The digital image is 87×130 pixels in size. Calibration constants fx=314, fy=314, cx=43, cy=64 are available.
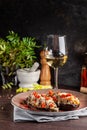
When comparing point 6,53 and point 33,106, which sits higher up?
point 6,53

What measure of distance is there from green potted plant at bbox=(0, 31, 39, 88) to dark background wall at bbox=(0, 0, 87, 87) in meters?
0.10

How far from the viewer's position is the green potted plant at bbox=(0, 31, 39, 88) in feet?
4.58

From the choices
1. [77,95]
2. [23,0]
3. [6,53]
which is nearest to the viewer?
[77,95]

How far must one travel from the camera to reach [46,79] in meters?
1.46

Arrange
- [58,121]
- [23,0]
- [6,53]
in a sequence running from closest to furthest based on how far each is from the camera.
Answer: [58,121] < [6,53] < [23,0]

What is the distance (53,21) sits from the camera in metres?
1.48

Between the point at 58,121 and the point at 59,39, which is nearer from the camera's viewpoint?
the point at 58,121

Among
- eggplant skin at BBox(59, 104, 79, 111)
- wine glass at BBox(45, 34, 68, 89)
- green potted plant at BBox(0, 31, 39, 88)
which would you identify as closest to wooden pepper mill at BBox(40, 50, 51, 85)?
green potted plant at BBox(0, 31, 39, 88)

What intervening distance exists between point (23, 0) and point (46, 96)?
23.8 inches

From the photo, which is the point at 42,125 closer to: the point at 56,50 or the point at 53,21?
the point at 56,50

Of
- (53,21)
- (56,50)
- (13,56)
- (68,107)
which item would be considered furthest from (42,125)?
(53,21)

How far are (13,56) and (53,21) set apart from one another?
0.26m

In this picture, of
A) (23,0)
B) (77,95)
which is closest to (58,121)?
(77,95)

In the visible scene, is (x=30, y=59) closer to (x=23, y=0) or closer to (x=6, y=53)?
(x=6, y=53)
